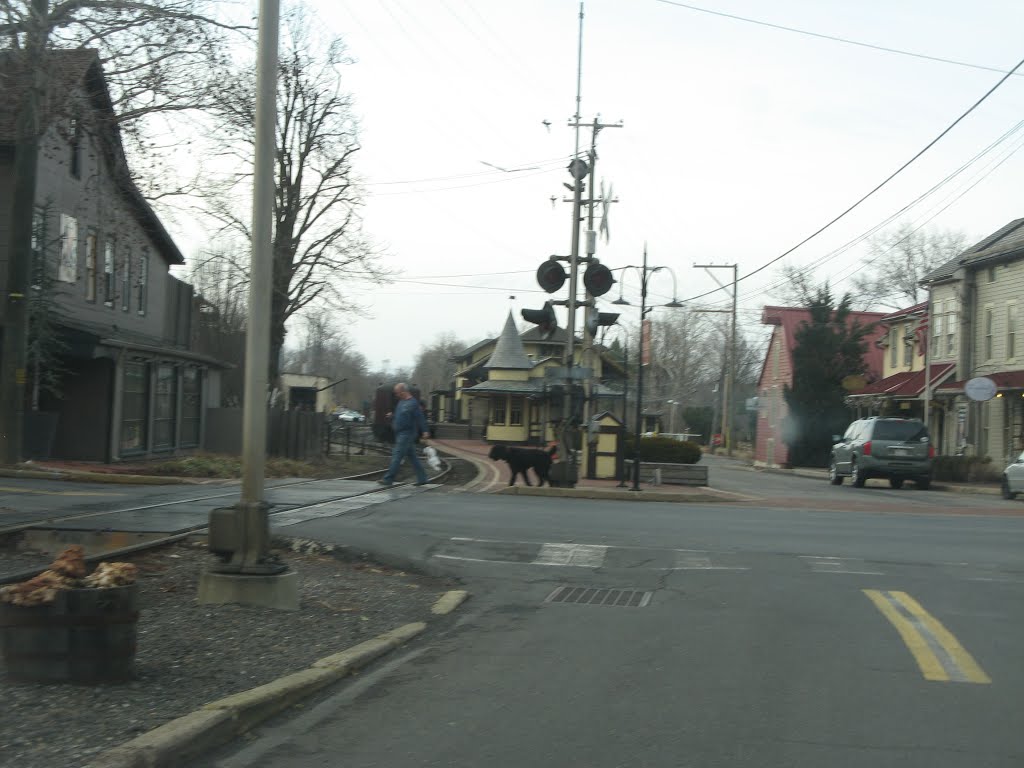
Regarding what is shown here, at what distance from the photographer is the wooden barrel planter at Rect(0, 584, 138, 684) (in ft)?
18.1

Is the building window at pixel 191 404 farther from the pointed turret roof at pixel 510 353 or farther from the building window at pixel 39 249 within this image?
the pointed turret roof at pixel 510 353

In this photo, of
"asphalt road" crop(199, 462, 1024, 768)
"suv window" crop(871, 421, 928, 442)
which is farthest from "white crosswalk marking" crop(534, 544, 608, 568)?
"suv window" crop(871, 421, 928, 442)

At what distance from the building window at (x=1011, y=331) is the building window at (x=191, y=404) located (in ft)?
83.1

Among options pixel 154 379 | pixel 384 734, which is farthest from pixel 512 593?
pixel 154 379

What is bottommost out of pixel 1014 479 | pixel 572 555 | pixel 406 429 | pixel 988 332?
pixel 572 555

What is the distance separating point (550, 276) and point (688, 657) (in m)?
13.5

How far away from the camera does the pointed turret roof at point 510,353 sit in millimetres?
60312

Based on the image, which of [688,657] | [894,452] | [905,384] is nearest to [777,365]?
[905,384]

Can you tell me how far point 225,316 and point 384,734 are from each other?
183ft

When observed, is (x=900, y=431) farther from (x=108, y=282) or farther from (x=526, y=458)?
(x=108, y=282)

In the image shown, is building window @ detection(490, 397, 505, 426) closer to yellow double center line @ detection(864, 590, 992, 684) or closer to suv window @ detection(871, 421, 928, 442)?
suv window @ detection(871, 421, 928, 442)

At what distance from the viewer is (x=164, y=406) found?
29.4 meters

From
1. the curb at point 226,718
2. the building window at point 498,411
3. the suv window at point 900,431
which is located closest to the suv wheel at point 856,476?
the suv window at point 900,431

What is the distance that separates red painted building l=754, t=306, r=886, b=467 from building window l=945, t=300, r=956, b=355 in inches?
519
